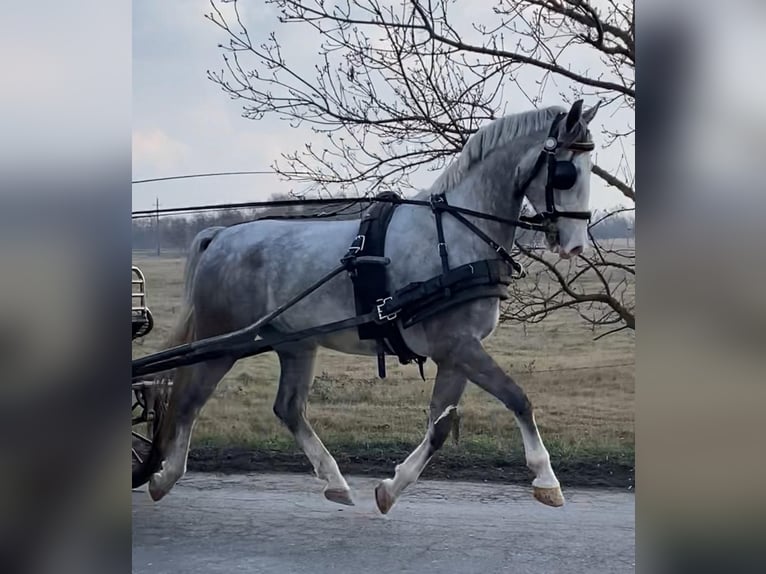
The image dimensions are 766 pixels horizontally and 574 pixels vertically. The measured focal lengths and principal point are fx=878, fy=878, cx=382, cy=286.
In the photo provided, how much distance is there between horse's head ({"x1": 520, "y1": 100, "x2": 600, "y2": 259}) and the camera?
356cm

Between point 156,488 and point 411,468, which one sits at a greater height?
point 411,468

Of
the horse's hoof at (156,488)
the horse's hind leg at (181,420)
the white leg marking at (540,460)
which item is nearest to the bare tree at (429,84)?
the white leg marking at (540,460)

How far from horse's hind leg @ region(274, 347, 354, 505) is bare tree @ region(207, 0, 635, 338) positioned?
2.45ft

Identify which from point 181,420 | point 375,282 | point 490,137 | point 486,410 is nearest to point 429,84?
point 490,137

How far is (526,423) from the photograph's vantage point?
11.8 ft

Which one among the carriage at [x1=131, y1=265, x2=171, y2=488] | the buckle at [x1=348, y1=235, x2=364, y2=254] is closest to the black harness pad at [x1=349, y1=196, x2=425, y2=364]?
the buckle at [x1=348, y1=235, x2=364, y2=254]

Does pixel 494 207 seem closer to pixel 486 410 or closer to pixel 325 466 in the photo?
pixel 486 410

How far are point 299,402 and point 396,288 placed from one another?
0.66 metres

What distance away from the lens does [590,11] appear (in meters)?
3.65

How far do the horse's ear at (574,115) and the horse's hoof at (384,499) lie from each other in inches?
65.7
